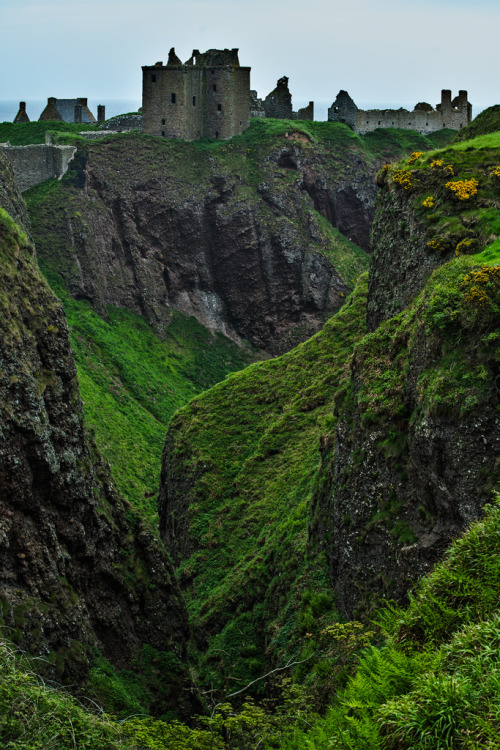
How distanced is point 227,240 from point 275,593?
5397 centimetres

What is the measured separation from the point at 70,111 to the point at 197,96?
26.4 m

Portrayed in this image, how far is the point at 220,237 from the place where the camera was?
78812mm

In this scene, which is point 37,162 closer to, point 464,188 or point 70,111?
point 70,111

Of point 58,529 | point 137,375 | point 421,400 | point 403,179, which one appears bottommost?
point 58,529

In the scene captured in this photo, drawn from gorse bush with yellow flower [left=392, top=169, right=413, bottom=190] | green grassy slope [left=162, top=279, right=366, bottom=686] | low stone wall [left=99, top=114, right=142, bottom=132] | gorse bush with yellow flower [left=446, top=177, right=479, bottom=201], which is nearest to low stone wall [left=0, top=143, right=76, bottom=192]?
low stone wall [left=99, top=114, right=142, bottom=132]

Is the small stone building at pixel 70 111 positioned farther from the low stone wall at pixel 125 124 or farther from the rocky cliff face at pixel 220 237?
the rocky cliff face at pixel 220 237

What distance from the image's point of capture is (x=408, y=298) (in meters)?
26.8

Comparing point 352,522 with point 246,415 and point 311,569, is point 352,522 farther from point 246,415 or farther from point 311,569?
point 246,415

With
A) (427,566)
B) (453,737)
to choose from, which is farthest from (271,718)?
(453,737)

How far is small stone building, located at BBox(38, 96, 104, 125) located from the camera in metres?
91.9

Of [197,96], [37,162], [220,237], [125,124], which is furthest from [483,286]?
[125,124]

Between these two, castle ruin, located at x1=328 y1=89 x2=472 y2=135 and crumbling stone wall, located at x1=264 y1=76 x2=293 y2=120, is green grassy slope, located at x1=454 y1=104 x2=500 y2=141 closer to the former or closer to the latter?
crumbling stone wall, located at x1=264 y1=76 x2=293 y2=120

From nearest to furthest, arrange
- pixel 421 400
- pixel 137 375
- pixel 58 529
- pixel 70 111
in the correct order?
pixel 421 400
pixel 58 529
pixel 137 375
pixel 70 111

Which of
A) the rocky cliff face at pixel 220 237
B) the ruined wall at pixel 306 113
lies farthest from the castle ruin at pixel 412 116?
the rocky cliff face at pixel 220 237
